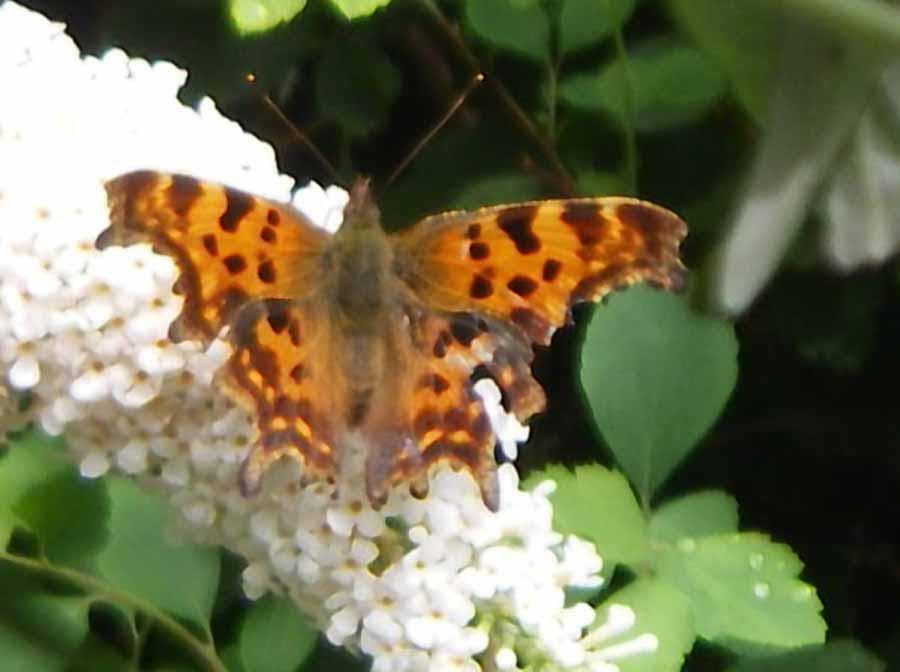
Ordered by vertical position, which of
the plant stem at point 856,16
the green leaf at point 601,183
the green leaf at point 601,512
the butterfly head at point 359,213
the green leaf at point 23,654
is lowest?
the green leaf at point 23,654

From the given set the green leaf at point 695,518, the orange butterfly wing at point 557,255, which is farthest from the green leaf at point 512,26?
the green leaf at point 695,518

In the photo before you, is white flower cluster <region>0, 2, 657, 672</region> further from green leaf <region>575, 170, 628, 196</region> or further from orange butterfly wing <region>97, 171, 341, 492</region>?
green leaf <region>575, 170, 628, 196</region>

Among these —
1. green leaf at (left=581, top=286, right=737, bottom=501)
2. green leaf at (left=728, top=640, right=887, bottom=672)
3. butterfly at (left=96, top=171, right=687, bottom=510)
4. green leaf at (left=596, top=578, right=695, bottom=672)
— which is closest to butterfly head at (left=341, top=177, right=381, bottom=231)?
butterfly at (left=96, top=171, right=687, bottom=510)

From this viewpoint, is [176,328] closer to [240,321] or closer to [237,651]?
[240,321]

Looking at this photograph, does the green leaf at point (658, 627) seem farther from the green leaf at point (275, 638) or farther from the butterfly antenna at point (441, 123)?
the butterfly antenna at point (441, 123)

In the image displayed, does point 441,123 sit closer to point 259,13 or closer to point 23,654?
point 259,13

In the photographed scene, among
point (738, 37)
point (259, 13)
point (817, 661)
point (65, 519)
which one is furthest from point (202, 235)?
point (817, 661)
